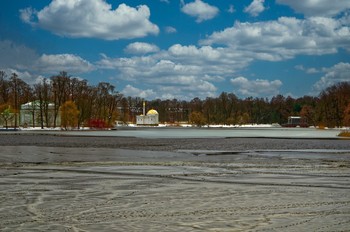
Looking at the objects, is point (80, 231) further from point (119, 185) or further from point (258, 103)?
point (258, 103)

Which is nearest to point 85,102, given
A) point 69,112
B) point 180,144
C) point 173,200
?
point 69,112

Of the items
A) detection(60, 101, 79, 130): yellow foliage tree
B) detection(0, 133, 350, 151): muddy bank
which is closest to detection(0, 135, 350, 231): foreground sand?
detection(0, 133, 350, 151): muddy bank

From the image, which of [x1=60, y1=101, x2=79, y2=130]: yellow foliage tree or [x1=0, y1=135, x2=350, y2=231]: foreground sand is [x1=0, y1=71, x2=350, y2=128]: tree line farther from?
[x1=0, y1=135, x2=350, y2=231]: foreground sand

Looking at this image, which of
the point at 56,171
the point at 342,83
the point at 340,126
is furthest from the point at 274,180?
the point at 342,83

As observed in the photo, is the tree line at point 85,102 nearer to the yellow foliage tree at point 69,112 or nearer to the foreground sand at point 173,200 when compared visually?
the yellow foliage tree at point 69,112

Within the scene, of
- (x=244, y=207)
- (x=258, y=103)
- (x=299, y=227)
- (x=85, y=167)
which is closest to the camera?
(x=299, y=227)

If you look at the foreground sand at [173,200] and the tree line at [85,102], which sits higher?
the tree line at [85,102]

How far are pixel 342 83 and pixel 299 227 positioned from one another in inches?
5954

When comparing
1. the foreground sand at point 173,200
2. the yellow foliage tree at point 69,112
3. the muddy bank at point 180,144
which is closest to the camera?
the foreground sand at point 173,200

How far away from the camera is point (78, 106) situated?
118 m

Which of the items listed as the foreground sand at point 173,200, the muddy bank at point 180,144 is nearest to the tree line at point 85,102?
the muddy bank at point 180,144

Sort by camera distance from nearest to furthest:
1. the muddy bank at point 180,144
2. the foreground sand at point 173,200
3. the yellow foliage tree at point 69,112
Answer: the foreground sand at point 173,200
the muddy bank at point 180,144
the yellow foliage tree at point 69,112

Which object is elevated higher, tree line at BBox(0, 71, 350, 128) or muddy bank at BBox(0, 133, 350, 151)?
tree line at BBox(0, 71, 350, 128)

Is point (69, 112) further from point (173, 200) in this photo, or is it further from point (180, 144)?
point (173, 200)
